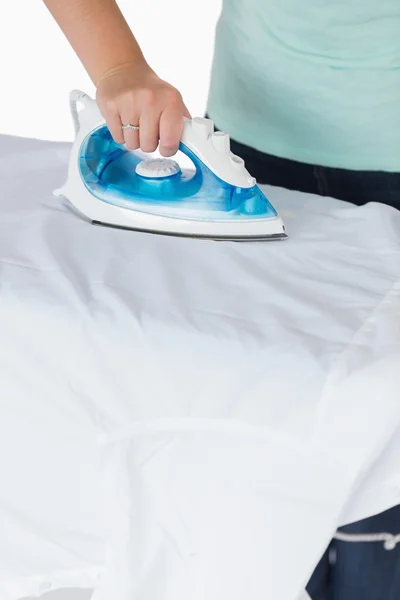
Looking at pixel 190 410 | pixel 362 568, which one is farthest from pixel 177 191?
pixel 362 568

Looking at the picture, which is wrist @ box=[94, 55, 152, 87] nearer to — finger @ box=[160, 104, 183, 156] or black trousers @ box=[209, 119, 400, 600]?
finger @ box=[160, 104, 183, 156]

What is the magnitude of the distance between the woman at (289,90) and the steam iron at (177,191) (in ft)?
0.16

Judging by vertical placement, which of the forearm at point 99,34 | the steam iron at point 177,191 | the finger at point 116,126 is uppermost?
the forearm at point 99,34

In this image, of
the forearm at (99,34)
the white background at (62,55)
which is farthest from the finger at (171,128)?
the white background at (62,55)

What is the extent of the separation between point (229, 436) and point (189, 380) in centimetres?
7

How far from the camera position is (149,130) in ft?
3.39

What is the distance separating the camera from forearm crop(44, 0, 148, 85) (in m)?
1.09

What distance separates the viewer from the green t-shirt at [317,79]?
116 centimetres

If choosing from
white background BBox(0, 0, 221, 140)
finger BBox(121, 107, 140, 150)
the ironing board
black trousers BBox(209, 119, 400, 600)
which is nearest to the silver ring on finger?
finger BBox(121, 107, 140, 150)

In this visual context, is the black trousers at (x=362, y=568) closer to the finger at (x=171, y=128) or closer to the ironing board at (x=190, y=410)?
the ironing board at (x=190, y=410)

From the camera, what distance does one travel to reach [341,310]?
0.90 m

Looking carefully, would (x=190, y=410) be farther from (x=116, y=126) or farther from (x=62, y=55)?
(x=62, y=55)

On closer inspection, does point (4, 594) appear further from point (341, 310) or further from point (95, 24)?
point (95, 24)

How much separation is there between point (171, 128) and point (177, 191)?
0.35ft
